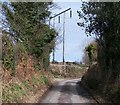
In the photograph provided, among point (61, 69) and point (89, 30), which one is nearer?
point (89, 30)

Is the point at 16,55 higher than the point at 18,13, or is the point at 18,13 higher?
the point at 18,13

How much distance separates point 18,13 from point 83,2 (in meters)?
5.31

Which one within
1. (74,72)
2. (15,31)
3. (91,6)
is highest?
(91,6)

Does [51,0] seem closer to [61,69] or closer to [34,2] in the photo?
[34,2]

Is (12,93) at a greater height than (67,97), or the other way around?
(12,93)

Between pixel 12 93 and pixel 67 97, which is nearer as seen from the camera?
pixel 12 93

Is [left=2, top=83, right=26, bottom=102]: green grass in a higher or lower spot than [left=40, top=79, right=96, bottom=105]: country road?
higher

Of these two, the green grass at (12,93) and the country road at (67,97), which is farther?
the country road at (67,97)

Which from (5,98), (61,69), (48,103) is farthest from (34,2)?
(61,69)

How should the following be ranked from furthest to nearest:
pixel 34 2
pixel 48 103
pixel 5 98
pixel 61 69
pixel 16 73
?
1. pixel 61 69
2. pixel 34 2
3. pixel 16 73
4. pixel 48 103
5. pixel 5 98

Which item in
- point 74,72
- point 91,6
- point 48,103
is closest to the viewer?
point 48,103

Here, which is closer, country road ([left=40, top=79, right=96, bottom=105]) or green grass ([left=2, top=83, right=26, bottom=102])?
green grass ([left=2, top=83, right=26, bottom=102])

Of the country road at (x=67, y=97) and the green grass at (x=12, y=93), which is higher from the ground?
the green grass at (x=12, y=93)

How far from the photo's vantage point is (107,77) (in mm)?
24828
